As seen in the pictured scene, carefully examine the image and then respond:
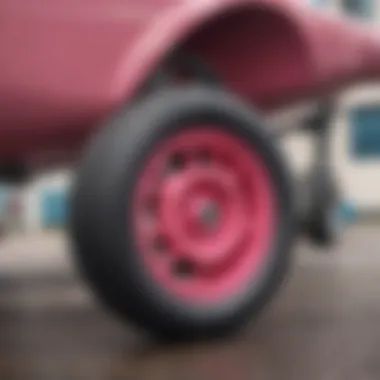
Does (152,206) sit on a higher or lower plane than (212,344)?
higher

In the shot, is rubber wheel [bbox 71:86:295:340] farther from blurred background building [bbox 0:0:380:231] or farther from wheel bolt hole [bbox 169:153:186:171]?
blurred background building [bbox 0:0:380:231]

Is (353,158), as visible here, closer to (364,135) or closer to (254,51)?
(364,135)

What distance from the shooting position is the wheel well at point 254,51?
0.97m

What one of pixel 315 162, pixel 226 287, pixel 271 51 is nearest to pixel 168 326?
pixel 226 287

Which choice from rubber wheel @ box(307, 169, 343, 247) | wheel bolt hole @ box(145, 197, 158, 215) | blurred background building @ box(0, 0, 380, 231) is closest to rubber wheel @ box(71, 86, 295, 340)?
wheel bolt hole @ box(145, 197, 158, 215)

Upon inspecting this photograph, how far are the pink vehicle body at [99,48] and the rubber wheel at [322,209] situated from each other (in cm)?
48

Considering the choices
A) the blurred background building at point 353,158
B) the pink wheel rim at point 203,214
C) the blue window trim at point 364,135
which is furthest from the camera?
the blue window trim at point 364,135

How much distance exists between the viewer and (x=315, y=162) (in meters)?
1.52

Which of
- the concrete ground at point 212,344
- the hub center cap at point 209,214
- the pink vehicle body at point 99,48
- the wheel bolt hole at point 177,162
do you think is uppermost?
the pink vehicle body at point 99,48

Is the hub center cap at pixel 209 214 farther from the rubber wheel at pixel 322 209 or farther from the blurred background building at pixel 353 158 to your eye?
the blurred background building at pixel 353 158

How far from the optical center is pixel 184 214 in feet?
2.59

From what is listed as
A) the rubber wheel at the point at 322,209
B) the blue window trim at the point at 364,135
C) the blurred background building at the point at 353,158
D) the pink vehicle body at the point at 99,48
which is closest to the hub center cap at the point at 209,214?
the pink vehicle body at the point at 99,48

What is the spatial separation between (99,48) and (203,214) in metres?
0.20

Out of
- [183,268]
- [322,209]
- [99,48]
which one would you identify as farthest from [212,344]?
[322,209]
